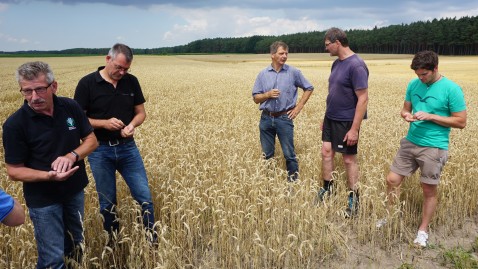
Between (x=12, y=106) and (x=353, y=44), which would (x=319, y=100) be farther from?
(x=353, y=44)

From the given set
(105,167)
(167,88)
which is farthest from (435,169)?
(167,88)

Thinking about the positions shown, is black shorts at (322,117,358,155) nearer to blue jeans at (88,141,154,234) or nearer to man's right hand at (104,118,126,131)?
blue jeans at (88,141,154,234)

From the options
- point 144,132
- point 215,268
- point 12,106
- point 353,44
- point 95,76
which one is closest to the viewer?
point 215,268

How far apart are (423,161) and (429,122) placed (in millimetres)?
471

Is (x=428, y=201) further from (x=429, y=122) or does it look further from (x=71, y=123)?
(x=71, y=123)

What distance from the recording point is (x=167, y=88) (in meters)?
21.8

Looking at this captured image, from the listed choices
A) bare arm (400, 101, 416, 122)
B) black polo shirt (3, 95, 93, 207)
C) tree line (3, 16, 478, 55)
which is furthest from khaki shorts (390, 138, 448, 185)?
tree line (3, 16, 478, 55)

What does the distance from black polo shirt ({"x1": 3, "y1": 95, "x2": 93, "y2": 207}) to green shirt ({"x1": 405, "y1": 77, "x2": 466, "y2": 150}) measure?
3835 millimetres

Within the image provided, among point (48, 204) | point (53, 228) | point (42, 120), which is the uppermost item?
point (42, 120)

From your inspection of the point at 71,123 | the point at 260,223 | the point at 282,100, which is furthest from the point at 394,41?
the point at 71,123

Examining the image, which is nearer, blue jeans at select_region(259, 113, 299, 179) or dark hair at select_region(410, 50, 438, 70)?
dark hair at select_region(410, 50, 438, 70)

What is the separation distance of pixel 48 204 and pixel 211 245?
1811 mm

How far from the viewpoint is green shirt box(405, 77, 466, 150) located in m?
4.09

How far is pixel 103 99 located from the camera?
13.1 ft
